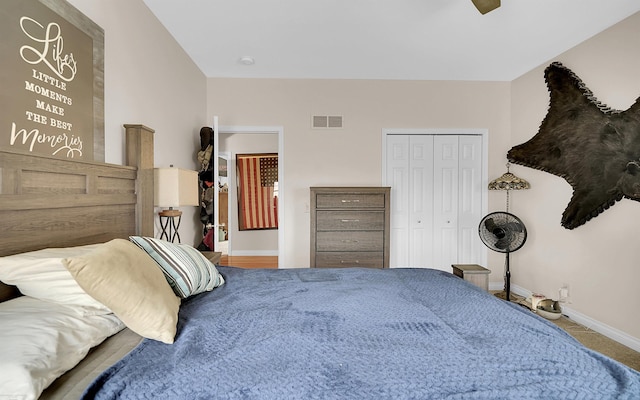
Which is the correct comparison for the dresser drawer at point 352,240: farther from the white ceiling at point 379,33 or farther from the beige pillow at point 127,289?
the beige pillow at point 127,289

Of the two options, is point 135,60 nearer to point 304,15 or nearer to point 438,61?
point 304,15

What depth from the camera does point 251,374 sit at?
0.85 metres

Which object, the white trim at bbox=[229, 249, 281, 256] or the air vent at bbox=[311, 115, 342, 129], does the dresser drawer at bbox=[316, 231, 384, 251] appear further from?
the white trim at bbox=[229, 249, 281, 256]

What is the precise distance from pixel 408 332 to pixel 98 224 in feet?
5.04

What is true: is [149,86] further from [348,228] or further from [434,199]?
[434,199]

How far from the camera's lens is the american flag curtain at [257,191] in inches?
220

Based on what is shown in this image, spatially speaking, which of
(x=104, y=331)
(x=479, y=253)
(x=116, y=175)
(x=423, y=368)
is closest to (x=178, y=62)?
(x=116, y=175)

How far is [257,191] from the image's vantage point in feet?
18.5

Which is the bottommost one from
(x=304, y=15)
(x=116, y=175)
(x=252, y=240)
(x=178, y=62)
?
(x=252, y=240)

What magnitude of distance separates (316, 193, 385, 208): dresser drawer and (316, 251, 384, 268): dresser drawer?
0.50 m

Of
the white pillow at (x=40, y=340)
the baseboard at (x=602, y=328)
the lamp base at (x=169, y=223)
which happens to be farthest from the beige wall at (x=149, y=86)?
the baseboard at (x=602, y=328)

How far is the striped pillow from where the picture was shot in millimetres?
1392

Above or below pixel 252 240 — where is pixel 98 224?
above

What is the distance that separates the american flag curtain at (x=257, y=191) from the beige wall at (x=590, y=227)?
147 inches
